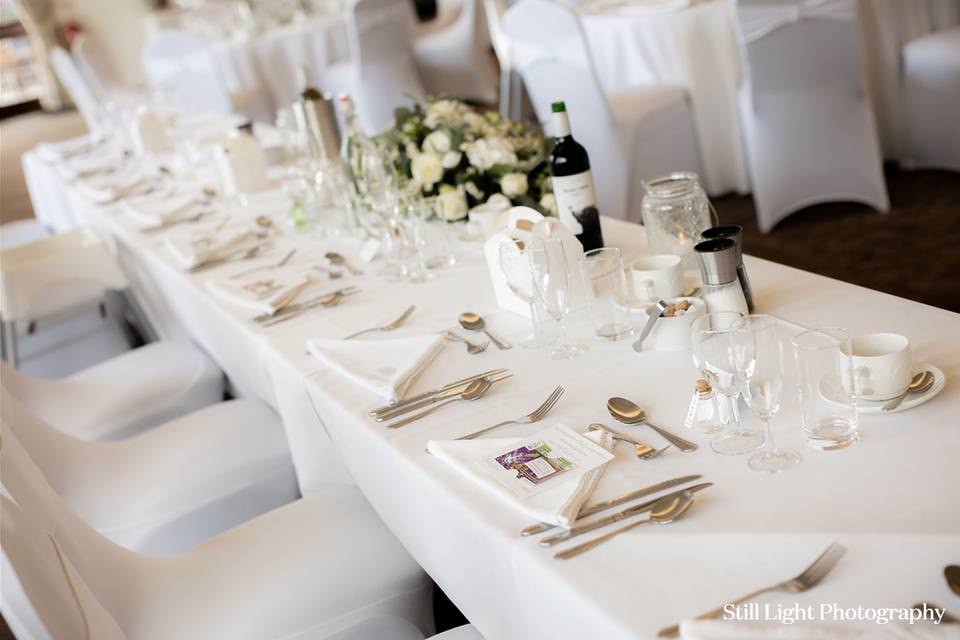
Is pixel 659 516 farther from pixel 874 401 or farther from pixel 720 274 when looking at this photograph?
pixel 720 274

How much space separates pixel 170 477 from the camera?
2119mm

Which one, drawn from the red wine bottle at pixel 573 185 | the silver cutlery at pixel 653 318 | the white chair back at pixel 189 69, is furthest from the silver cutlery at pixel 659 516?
the white chair back at pixel 189 69

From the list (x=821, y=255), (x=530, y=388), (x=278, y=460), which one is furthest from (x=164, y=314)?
(x=821, y=255)

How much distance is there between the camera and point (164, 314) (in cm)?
318

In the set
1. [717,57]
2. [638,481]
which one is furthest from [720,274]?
[717,57]

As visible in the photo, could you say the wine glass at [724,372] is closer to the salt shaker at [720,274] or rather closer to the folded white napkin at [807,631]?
the salt shaker at [720,274]

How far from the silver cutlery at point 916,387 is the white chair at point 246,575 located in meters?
0.82

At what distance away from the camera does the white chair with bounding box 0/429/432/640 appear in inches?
58.7

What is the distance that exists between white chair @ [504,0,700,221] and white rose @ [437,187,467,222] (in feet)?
6.00

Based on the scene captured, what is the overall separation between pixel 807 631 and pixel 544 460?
433 mm

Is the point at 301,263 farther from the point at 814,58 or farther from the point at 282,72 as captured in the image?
the point at 282,72

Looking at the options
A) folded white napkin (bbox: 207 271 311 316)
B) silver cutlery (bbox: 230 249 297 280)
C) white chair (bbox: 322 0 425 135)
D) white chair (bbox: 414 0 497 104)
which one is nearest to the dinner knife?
folded white napkin (bbox: 207 271 311 316)

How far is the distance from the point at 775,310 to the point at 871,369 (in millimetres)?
347

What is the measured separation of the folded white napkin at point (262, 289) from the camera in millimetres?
2100
